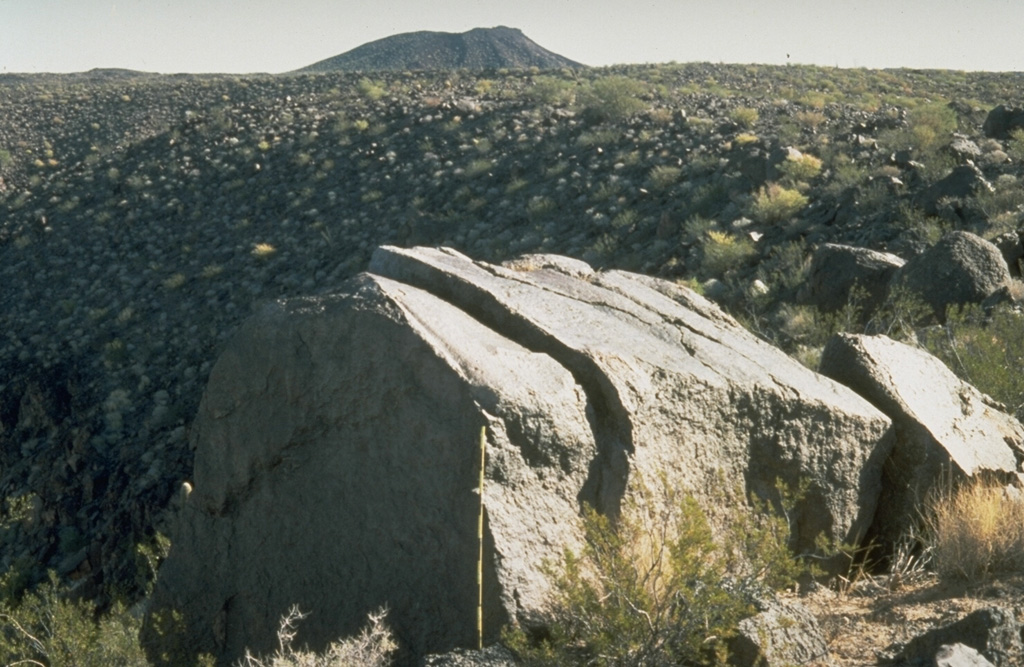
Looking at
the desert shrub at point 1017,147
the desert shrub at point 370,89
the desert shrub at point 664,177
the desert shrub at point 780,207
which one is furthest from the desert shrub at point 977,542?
the desert shrub at point 370,89

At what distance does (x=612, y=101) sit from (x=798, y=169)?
6988 millimetres

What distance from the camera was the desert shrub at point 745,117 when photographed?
22125 millimetres

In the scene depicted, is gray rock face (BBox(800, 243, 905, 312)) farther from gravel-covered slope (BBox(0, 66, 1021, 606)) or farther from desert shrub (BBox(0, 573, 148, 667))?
desert shrub (BBox(0, 573, 148, 667))

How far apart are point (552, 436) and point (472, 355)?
1.75ft

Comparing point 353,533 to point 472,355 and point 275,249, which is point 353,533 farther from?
point 275,249

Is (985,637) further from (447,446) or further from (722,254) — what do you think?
(722,254)

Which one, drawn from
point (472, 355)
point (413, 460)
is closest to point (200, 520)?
point (413, 460)

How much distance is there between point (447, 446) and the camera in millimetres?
4863

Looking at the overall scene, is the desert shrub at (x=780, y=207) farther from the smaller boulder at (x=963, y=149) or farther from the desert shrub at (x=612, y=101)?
the desert shrub at (x=612, y=101)

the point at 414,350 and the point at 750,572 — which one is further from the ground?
the point at 414,350

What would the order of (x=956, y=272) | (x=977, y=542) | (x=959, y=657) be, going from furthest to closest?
1. (x=956, y=272)
2. (x=977, y=542)
3. (x=959, y=657)

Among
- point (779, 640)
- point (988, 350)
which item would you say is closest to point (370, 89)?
point (988, 350)

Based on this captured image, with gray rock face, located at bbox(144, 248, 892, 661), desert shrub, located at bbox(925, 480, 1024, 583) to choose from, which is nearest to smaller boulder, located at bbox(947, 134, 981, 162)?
gray rock face, located at bbox(144, 248, 892, 661)

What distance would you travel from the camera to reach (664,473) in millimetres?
5055
